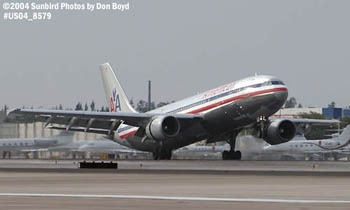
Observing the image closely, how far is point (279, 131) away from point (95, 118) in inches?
608

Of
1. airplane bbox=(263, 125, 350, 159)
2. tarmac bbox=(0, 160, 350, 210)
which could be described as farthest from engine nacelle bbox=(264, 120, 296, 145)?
tarmac bbox=(0, 160, 350, 210)

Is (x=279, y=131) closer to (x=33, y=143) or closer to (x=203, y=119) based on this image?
(x=203, y=119)

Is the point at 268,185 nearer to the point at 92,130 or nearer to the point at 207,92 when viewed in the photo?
the point at 207,92

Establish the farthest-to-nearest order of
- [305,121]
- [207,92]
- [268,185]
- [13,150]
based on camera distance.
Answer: [13,150] → [305,121] → [207,92] → [268,185]

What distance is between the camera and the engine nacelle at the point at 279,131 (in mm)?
73875

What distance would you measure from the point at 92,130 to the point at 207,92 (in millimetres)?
12844

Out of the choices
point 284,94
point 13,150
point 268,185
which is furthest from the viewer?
point 13,150

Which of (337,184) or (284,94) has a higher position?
(284,94)

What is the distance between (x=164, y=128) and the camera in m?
73.0

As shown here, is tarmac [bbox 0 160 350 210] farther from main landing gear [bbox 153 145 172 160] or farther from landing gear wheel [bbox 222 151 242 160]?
main landing gear [bbox 153 145 172 160]

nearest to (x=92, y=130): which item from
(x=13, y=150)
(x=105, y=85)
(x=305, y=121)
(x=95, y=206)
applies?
(x=105, y=85)

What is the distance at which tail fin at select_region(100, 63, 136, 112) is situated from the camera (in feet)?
294

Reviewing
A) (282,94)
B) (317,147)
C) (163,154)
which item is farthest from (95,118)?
(317,147)

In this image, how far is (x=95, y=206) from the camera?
70.1 feet
